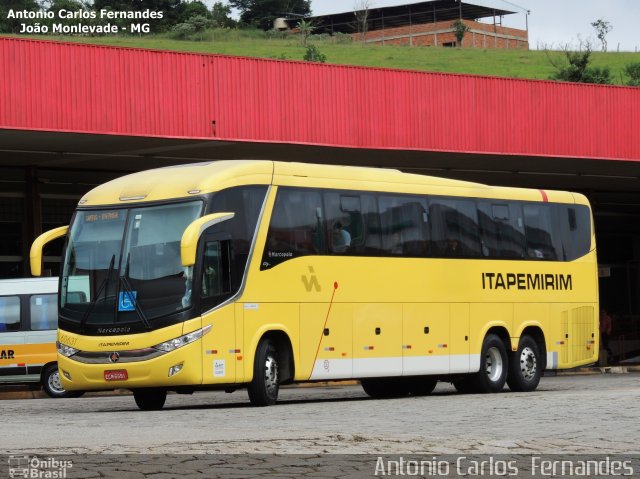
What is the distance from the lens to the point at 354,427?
14.7m

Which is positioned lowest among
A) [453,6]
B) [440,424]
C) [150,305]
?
[440,424]

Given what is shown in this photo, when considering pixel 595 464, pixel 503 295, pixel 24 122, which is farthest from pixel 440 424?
pixel 24 122

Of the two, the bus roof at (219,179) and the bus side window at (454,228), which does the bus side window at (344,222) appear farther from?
the bus side window at (454,228)

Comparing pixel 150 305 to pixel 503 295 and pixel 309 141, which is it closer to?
pixel 503 295

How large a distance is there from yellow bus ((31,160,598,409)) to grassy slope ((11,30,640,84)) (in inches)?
2493

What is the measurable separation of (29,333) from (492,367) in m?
10.3

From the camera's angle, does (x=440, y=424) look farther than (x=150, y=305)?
No

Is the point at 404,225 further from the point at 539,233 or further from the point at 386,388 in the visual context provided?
the point at 539,233

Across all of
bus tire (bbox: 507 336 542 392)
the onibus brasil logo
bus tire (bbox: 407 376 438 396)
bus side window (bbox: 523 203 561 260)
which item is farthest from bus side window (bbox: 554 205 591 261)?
the onibus brasil logo

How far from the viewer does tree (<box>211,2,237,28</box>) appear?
117m

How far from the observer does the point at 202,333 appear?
19.0 m

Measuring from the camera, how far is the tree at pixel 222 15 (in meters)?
→ 117

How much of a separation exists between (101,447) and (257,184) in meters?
8.72

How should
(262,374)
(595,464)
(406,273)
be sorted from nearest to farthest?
(595,464) < (262,374) < (406,273)
